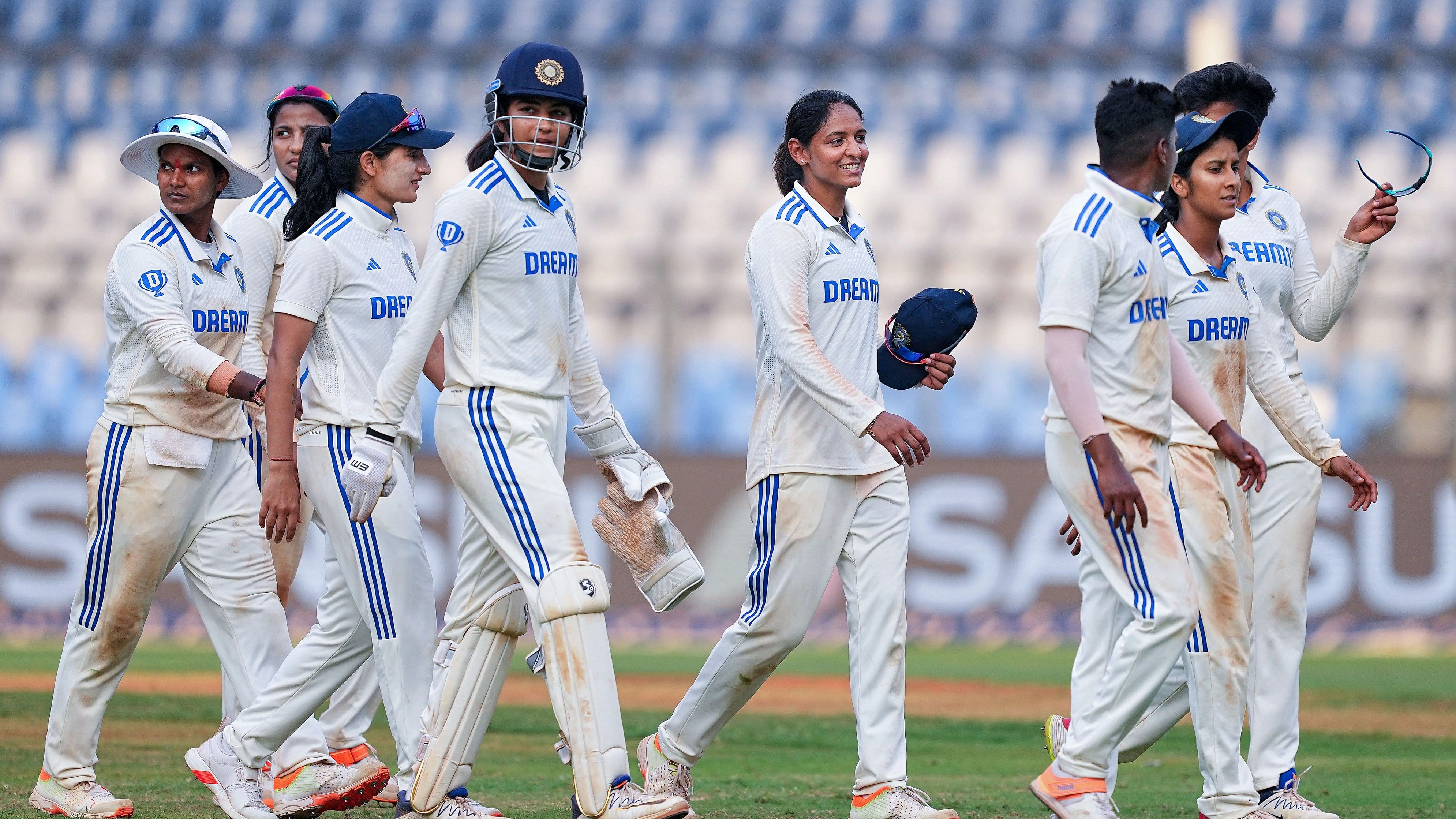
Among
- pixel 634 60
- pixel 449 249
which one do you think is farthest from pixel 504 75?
pixel 634 60

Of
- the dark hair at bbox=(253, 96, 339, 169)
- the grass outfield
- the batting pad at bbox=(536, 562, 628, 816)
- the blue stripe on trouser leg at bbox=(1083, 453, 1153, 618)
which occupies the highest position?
the dark hair at bbox=(253, 96, 339, 169)

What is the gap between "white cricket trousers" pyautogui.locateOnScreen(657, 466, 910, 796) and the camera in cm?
534

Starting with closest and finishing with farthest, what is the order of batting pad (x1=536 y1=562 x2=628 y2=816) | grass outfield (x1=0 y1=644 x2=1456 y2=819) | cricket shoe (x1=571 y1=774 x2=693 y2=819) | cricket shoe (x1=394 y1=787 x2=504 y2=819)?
1. cricket shoe (x1=571 y1=774 x2=693 y2=819)
2. batting pad (x1=536 y1=562 x2=628 y2=816)
3. cricket shoe (x1=394 y1=787 x2=504 y2=819)
4. grass outfield (x1=0 y1=644 x2=1456 y2=819)

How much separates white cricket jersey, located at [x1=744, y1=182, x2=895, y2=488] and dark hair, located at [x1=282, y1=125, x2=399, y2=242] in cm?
131

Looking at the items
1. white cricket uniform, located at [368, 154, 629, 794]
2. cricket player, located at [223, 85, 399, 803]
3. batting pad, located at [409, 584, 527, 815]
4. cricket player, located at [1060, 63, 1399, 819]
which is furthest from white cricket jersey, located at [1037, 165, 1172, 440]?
cricket player, located at [223, 85, 399, 803]

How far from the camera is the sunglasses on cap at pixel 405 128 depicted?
5.62 m

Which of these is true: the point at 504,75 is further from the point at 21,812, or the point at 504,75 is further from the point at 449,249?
the point at 21,812

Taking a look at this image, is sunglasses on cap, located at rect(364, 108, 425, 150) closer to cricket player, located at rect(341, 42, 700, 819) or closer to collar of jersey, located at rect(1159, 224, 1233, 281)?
cricket player, located at rect(341, 42, 700, 819)

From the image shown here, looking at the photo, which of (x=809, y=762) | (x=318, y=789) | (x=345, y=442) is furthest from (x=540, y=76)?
(x=809, y=762)

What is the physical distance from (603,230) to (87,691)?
13.2 metres

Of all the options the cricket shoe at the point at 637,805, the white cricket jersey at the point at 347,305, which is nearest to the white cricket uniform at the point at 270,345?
the white cricket jersey at the point at 347,305

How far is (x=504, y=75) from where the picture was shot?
4969 mm

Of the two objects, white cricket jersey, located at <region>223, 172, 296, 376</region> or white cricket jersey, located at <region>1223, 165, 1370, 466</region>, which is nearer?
white cricket jersey, located at <region>1223, 165, 1370, 466</region>

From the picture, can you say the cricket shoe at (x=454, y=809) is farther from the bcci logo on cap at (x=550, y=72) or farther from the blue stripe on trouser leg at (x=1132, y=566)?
the bcci logo on cap at (x=550, y=72)
